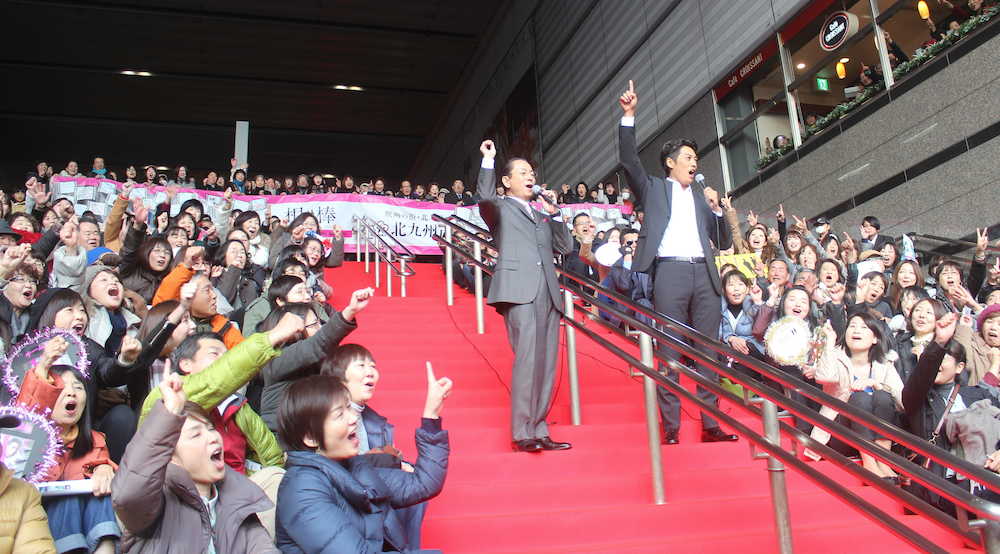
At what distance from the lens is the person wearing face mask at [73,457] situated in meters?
2.50

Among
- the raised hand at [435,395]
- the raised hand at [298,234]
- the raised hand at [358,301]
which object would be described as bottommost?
the raised hand at [435,395]

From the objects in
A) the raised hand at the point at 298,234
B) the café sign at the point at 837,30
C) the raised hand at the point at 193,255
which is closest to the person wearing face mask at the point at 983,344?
the raised hand at the point at 193,255

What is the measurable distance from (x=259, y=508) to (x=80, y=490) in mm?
593

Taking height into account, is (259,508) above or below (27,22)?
below

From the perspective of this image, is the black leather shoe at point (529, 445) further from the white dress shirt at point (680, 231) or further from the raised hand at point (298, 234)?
the raised hand at point (298, 234)

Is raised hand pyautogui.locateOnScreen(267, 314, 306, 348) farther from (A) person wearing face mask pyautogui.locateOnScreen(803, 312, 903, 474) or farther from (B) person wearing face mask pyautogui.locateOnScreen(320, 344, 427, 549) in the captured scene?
(A) person wearing face mask pyautogui.locateOnScreen(803, 312, 903, 474)

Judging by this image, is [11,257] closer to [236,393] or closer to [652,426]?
[236,393]

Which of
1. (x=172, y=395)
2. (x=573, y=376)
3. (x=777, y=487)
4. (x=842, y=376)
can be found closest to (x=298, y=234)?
(x=573, y=376)

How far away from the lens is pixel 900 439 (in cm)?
225

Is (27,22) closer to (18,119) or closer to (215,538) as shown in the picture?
(18,119)

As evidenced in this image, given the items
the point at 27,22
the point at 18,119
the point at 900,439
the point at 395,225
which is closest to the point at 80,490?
the point at 900,439

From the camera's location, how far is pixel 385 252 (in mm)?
8664

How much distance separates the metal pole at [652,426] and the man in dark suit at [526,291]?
477 mm

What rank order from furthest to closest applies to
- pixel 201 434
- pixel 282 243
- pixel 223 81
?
1. pixel 223 81
2. pixel 282 243
3. pixel 201 434
